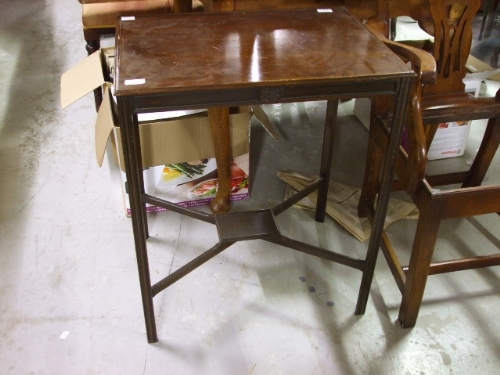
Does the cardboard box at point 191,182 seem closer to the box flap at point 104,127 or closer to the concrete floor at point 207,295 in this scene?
the concrete floor at point 207,295

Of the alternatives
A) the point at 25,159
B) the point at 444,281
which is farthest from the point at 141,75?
the point at 25,159

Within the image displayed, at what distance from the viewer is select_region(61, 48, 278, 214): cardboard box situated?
1572 millimetres

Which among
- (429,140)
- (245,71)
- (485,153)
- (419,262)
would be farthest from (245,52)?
(485,153)

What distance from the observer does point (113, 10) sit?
2.29m

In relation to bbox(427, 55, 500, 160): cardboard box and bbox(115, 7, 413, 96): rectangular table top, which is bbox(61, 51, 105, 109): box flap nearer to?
bbox(115, 7, 413, 96): rectangular table top

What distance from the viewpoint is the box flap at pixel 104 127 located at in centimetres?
152

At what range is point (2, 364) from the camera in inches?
54.3

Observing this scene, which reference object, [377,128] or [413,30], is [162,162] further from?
[413,30]

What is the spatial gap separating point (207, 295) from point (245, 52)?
2.55 ft

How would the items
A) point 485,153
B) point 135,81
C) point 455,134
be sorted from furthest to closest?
point 455,134 < point 485,153 < point 135,81

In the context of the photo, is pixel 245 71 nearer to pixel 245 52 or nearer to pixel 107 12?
pixel 245 52

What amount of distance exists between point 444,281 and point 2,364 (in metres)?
1.36

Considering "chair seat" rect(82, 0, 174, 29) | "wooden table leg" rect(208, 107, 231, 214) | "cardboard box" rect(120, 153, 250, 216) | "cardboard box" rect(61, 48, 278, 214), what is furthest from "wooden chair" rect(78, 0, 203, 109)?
"wooden table leg" rect(208, 107, 231, 214)

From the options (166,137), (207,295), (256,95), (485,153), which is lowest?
(207,295)
